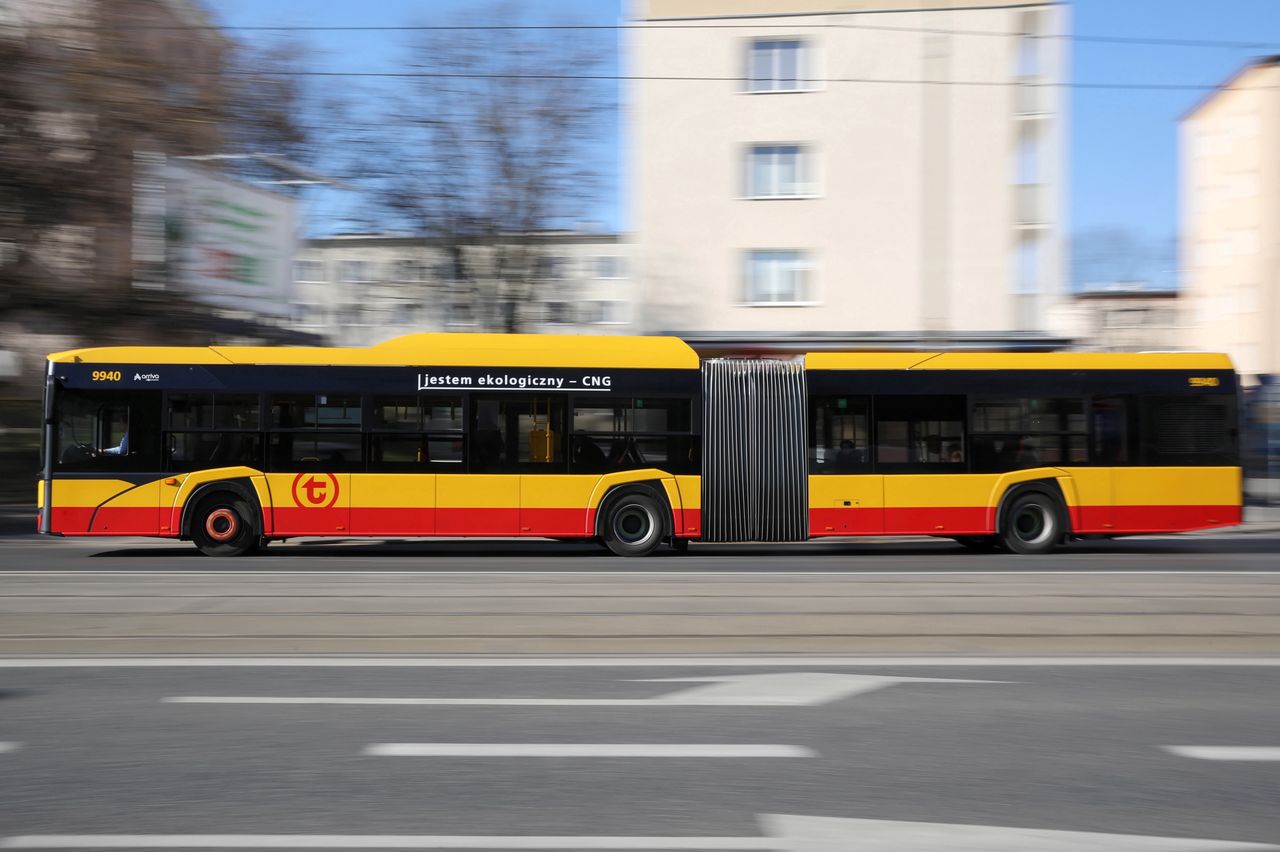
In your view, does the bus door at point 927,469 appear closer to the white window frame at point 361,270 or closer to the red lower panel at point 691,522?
the red lower panel at point 691,522

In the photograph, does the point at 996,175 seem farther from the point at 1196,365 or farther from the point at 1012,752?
the point at 1012,752

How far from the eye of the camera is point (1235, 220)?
47312 millimetres

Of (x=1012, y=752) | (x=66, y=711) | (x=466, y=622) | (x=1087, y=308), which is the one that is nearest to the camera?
(x=1012, y=752)

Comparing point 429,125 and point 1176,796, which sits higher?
point 429,125

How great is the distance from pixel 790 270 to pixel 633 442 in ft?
48.9

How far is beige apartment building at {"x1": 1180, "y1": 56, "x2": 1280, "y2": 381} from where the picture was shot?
44250 millimetres

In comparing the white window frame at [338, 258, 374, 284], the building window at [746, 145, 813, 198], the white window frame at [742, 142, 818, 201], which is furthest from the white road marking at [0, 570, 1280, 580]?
the building window at [746, 145, 813, 198]

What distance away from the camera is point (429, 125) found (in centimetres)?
2741

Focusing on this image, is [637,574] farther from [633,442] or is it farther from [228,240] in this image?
[228,240]

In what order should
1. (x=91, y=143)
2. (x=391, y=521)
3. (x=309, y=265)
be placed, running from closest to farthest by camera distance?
(x=391, y=521), (x=91, y=143), (x=309, y=265)

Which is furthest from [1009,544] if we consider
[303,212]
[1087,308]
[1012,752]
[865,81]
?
[1087,308]

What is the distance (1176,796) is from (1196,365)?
42.2 feet

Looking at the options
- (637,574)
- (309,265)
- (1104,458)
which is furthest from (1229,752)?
(309,265)

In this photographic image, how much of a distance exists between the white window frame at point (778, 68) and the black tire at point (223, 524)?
18.9 m
